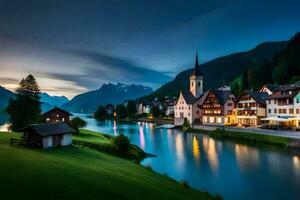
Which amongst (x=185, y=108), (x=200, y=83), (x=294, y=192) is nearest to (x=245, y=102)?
(x=185, y=108)

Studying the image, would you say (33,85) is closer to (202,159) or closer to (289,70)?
(202,159)

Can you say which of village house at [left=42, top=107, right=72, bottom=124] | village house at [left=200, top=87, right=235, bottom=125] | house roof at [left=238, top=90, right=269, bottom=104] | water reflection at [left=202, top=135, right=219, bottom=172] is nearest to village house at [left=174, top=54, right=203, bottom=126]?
village house at [left=200, top=87, right=235, bottom=125]

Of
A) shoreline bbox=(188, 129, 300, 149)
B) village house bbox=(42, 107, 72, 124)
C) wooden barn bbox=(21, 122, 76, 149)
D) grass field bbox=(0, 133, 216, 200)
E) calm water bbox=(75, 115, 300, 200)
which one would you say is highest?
village house bbox=(42, 107, 72, 124)

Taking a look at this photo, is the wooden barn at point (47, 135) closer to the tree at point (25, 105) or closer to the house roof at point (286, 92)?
the tree at point (25, 105)

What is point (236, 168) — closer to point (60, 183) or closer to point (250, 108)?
point (60, 183)

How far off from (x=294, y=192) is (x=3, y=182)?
89.5 ft

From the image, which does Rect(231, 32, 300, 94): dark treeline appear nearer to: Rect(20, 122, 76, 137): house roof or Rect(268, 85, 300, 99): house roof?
Rect(268, 85, 300, 99): house roof

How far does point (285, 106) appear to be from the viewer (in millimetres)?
80062

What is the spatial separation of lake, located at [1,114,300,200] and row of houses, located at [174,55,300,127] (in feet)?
66.2

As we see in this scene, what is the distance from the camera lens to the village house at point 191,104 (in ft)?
392

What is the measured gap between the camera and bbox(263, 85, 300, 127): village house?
7600cm

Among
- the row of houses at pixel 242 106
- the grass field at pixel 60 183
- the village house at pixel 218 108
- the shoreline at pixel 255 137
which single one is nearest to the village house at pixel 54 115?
the shoreline at pixel 255 137

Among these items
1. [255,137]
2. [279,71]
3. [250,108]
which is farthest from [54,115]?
[279,71]

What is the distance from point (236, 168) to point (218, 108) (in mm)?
64119
